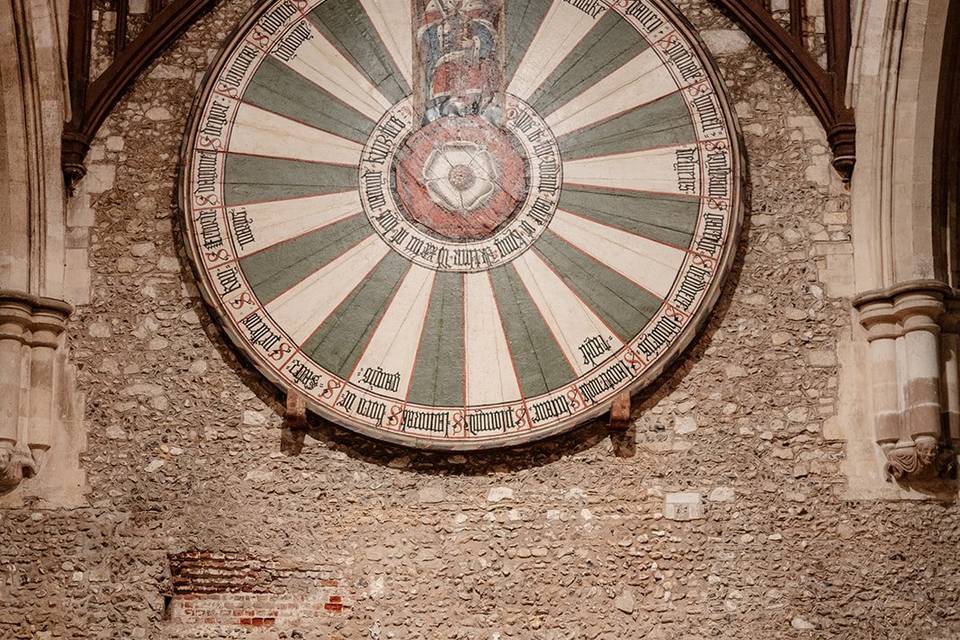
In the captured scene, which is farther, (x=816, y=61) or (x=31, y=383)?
(x=816, y=61)

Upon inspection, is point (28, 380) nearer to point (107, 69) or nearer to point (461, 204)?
point (107, 69)

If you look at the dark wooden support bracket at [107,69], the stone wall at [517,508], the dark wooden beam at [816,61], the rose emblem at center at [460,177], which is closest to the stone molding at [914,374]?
the stone wall at [517,508]

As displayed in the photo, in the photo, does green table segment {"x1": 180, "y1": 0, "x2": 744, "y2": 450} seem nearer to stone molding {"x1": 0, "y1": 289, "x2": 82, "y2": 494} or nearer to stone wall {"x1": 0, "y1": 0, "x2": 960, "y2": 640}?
stone wall {"x1": 0, "y1": 0, "x2": 960, "y2": 640}

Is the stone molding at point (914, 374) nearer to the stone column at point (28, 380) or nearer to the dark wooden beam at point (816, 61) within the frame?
the dark wooden beam at point (816, 61)

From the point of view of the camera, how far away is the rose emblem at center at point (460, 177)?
699cm

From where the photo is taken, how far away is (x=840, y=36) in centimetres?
706

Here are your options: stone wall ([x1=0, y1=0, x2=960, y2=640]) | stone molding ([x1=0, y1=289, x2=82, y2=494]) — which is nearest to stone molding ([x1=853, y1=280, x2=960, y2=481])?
stone wall ([x1=0, y1=0, x2=960, y2=640])

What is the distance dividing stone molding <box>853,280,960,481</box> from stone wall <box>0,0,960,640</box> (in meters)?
0.17

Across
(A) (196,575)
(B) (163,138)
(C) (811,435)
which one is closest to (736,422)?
(C) (811,435)

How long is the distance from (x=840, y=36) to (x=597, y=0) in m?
1.07

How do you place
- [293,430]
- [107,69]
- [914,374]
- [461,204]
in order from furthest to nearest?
[107,69], [461,204], [293,430], [914,374]

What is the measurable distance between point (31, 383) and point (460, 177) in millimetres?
2027

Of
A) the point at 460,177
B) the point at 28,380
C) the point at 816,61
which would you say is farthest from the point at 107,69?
the point at 816,61

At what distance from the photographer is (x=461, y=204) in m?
7.01
